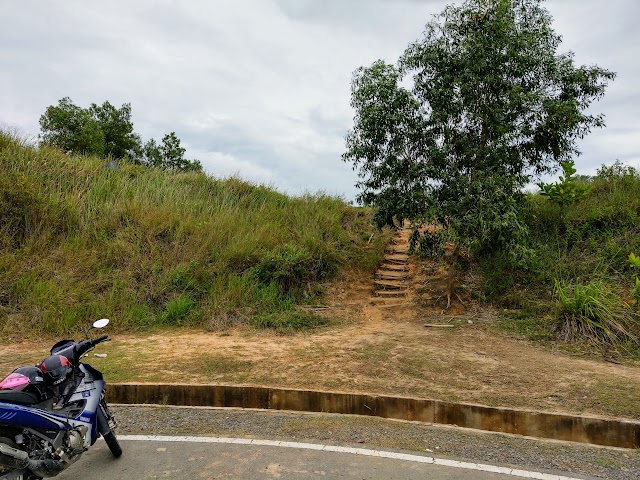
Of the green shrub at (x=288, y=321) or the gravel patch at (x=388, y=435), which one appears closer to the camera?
the gravel patch at (x=388, y=435)

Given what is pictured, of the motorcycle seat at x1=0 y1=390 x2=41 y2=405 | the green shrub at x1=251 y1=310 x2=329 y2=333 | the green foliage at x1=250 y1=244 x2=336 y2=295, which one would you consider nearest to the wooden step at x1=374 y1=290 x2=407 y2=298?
the green foliage at x1=250 y1=244 x2=336 y2=295

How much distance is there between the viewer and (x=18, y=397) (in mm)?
3402

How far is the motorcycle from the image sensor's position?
3301 millimetres

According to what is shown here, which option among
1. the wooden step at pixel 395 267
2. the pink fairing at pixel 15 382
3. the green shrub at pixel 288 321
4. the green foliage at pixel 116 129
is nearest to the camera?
the pink fairing at pixel 15 382

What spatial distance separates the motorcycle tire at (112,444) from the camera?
396cm

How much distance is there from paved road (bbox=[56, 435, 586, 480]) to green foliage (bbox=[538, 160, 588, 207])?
9139 mm

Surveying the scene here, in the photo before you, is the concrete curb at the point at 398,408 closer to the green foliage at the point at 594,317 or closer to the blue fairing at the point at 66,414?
the blue fairing at the point at 66,414

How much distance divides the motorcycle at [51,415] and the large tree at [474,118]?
6966 millimetres

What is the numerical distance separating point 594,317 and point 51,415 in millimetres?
8372

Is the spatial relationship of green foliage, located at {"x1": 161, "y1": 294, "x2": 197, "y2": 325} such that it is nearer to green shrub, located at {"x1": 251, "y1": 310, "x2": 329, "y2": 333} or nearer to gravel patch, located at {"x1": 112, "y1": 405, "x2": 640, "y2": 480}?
green shrub, located at {"x1": 251, "y1": 310, "x2": 329, "y2": 333}

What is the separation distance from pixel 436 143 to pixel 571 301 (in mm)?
3939

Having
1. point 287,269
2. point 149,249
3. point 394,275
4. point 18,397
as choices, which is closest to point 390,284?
point 394,275

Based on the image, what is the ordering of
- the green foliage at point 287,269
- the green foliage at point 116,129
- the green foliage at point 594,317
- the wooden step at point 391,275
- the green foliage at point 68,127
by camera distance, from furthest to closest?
the green foliage at point 116,129, the green foliage at point 68,127, the wooden step at point 391,275, the green foliage at point 287,269, the green foliage at point 594,317

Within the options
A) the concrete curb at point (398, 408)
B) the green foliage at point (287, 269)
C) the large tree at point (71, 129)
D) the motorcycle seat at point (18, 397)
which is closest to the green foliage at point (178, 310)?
the green foliage at point (287, 269)
